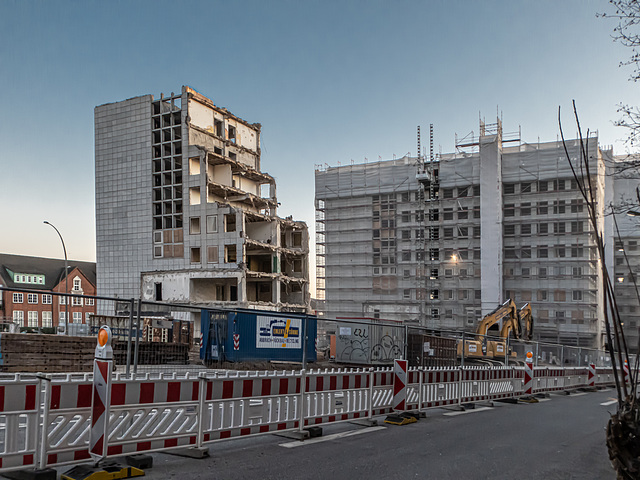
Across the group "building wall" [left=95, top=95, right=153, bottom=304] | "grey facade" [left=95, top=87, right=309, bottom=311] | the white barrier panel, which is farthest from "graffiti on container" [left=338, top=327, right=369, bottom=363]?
"building wall" [left=95, top=95, right=153, bottom=304]

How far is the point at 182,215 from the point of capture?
5588 cm

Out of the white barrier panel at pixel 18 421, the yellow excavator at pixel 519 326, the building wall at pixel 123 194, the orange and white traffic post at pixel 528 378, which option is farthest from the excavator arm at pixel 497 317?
the building wall at pixel 123 194

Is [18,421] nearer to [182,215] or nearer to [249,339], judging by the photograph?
[249,339]

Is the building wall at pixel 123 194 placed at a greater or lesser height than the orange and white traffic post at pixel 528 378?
greater

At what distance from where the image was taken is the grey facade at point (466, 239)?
2196 inches

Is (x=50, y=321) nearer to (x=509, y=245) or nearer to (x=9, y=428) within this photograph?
(x=9, y=428)

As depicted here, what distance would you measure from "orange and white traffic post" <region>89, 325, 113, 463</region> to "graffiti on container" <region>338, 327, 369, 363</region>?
71.9 ft

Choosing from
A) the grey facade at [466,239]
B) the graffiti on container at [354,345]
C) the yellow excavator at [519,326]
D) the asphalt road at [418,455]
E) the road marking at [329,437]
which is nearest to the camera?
the asphalt road at [418,455]

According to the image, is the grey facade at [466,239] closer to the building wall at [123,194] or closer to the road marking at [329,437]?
the building wall at [123,194]

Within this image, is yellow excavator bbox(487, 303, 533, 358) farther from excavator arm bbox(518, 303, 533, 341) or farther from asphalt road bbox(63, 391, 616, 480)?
asphalt road bbox(63, 391, 616, 480)

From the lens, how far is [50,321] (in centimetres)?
1167

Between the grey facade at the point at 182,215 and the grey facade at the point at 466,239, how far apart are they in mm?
6832

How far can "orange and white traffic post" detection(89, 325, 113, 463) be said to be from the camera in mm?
6629

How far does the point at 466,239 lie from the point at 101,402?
185 feet
